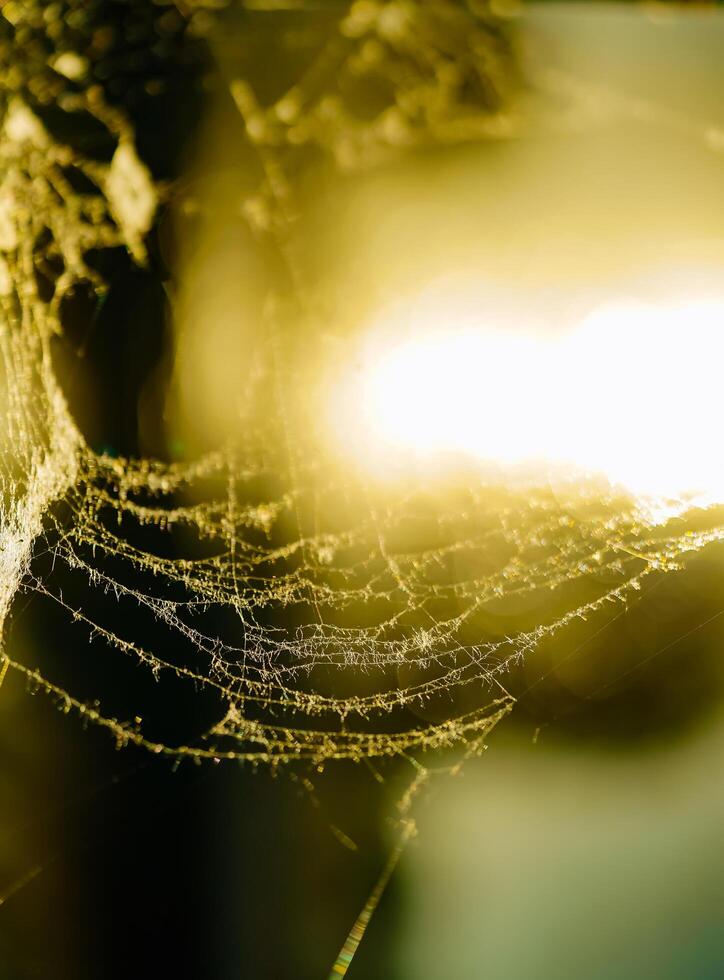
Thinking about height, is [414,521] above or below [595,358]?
below

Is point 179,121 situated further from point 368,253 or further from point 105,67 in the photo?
point 368,253

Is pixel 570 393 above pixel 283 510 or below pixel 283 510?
above

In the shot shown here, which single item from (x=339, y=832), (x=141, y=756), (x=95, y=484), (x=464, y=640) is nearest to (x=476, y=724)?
(x=464, y=640)

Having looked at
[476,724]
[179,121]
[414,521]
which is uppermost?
[179,121]

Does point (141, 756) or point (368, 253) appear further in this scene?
point (141, 756)

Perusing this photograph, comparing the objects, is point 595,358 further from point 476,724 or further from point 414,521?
point 476,724

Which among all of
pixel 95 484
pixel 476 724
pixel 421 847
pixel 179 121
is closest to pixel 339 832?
pixel 421 847
